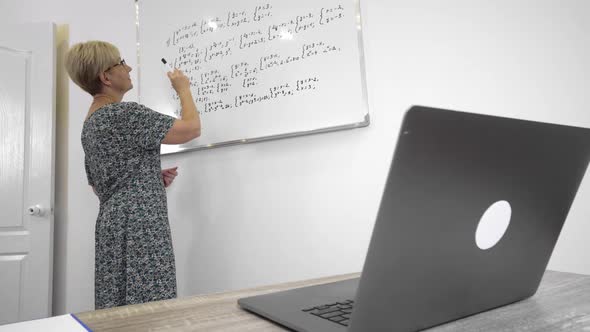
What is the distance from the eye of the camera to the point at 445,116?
35cm

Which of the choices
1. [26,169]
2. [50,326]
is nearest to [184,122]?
[50,326]

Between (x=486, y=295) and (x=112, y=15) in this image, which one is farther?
(x=112, y=15)

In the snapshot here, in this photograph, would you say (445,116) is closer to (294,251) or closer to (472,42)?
(472,42)

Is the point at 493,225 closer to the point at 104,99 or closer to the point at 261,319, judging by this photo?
the point at 261,319

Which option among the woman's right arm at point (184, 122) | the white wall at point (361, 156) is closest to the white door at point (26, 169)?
the white wall at point (361, 156)

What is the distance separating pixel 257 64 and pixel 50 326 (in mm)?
1277

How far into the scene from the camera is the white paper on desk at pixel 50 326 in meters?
0.46

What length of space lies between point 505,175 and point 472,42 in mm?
940

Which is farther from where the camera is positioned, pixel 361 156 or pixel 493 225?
pixel 361 156

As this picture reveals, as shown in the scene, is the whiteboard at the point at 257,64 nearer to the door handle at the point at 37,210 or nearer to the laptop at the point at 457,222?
the door handle at the point at 37,210

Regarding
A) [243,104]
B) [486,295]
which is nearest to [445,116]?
[486,295]

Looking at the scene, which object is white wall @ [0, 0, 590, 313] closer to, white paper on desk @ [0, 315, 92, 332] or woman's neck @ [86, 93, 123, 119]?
woman's neck @ [86, 93, 123, 119]

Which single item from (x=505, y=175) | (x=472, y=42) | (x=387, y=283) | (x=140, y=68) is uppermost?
(x=140, y=68)

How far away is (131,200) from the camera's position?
1.31 meters
